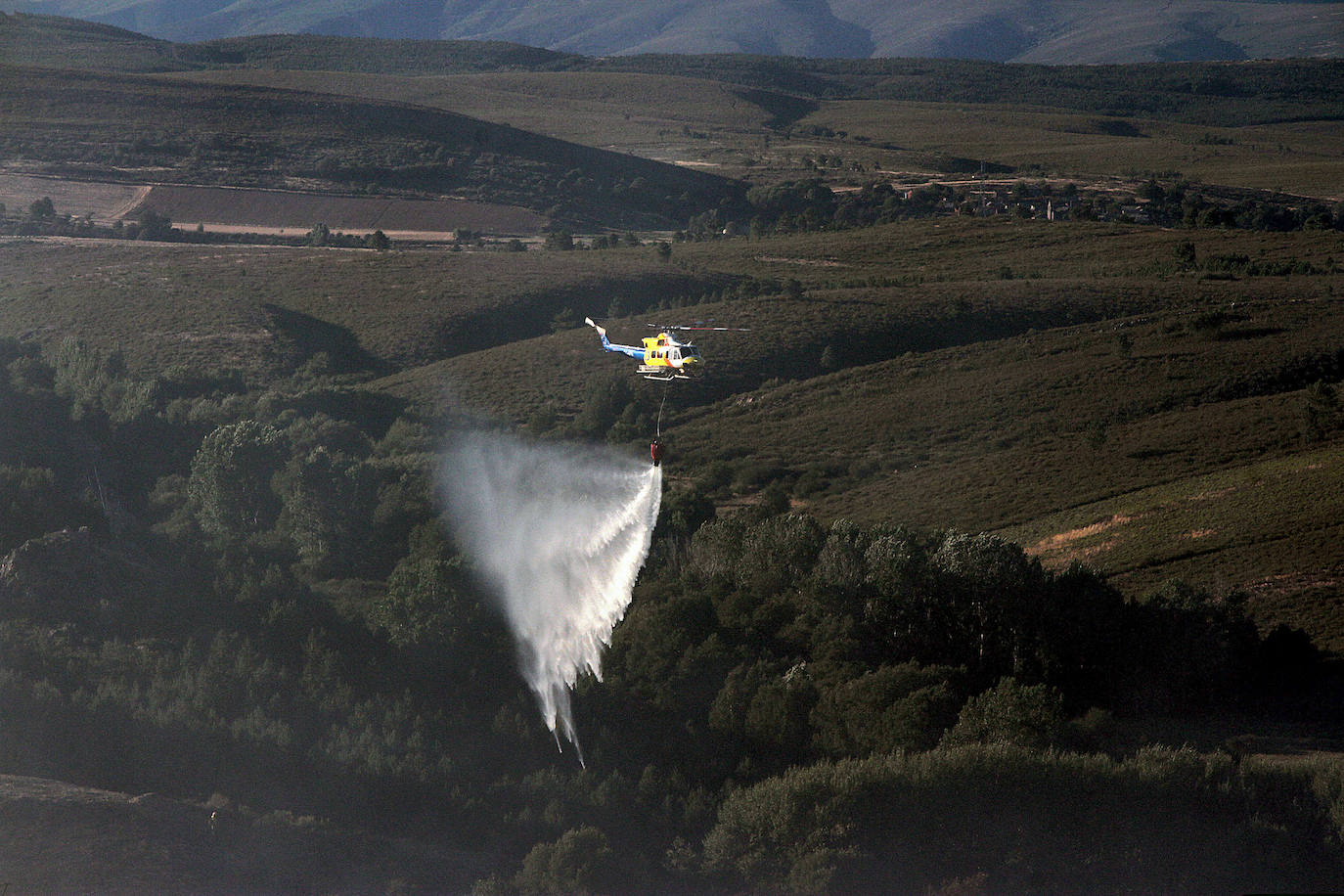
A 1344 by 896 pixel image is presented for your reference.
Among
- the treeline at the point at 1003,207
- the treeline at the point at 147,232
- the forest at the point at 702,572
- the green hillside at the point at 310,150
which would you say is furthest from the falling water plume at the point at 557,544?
the green hillside at the point at 310,150

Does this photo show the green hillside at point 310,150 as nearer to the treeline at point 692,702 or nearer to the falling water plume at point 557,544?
the falling water plume at point 557,544

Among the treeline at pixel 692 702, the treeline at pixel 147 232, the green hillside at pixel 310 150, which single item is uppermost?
the green hillside at pixel 310 150

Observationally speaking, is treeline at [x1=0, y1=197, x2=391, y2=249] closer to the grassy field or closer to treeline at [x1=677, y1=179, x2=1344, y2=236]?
the grassy field

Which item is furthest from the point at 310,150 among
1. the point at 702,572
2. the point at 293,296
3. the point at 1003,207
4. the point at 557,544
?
the point at 702,572

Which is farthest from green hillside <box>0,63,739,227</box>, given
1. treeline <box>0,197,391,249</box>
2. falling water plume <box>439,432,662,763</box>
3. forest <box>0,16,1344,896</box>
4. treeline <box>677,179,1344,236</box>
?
falling water plume <box>439,432,662,763</box>

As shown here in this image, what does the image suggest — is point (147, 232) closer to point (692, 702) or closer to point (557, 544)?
point (557, 544)

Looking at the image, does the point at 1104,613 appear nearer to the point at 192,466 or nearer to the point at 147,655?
the point at 147,655
